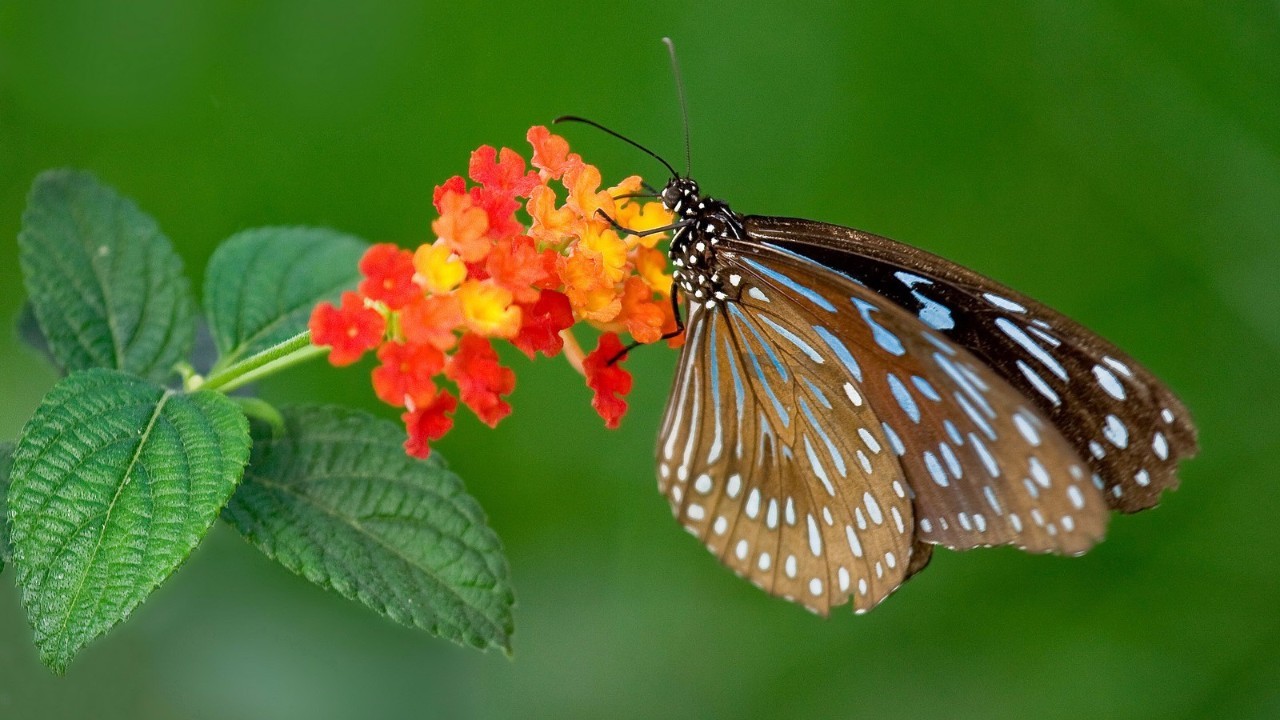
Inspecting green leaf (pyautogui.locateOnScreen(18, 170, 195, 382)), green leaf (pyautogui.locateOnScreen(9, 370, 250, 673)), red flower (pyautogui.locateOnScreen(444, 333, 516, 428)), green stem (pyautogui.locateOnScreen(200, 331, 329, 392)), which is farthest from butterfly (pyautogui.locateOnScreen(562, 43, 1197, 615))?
green leaf (pyautogui.locateOnScreen(18, 170, 195, 382))

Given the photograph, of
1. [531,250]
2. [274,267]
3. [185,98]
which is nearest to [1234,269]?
[531,250]

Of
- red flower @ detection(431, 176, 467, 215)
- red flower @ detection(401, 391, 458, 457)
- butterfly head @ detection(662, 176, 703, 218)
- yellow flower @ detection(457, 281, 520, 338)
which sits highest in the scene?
butterfly head @ detection(662, 176, 703, 218)

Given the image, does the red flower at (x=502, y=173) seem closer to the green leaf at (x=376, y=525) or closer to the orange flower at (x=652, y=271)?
the orange flower at (x=652, y=271)

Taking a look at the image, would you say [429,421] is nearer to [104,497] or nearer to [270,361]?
[270,361]

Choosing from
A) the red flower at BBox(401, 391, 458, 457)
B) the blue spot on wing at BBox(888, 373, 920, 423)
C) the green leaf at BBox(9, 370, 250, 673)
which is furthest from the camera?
the blue spot on wing at BBox(888, 373, 920, 423)

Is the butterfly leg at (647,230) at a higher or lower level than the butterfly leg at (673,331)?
higher

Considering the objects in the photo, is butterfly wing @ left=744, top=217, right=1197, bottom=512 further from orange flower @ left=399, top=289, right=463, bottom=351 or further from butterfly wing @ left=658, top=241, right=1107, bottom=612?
orange flower @ left=399, top=289, right=463, bottom=351

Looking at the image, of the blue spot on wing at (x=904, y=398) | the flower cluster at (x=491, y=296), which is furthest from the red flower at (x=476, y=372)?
the blue spot on wing at (x=904, y=398)
